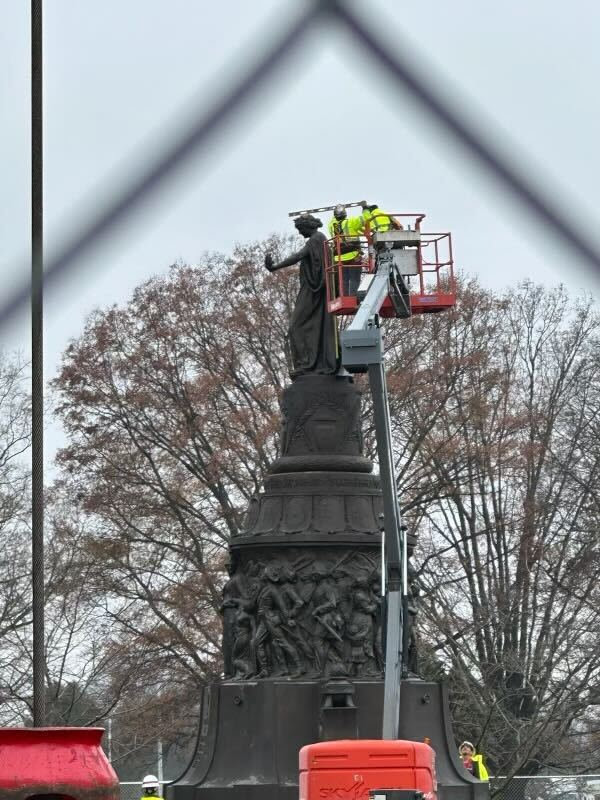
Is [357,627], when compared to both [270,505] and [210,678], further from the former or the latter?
[210,678]

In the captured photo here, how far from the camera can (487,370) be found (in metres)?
36.8

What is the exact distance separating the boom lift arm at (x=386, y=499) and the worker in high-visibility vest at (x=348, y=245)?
188 cm

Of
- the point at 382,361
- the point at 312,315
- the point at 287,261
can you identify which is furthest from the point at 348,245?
the point at 382,361

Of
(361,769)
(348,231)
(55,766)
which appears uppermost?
(348,231)

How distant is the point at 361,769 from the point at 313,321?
35.7 ft

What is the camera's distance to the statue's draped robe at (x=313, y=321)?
866 inches

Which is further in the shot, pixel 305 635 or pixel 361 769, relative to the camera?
pixel 305 635

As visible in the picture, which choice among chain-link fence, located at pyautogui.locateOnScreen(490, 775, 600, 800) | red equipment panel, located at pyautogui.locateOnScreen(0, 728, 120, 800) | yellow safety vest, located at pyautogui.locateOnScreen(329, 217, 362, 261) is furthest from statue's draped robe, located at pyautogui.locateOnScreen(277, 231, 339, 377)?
red equipment panel, located at pyautogui.locateOnScreen(0, 728, 120, 800)

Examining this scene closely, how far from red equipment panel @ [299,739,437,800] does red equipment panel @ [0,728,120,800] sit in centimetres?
575

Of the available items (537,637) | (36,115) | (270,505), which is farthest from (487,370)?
(36,115)

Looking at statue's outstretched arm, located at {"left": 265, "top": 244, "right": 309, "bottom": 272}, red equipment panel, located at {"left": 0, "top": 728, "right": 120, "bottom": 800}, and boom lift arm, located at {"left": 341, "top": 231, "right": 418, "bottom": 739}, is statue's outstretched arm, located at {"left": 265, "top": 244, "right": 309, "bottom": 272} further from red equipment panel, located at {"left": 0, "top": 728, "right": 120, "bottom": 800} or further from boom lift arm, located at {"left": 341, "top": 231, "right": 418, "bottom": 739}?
red equipment panel, located at {"left": 0, "top": 728, "right": 120, "bottom": 800}

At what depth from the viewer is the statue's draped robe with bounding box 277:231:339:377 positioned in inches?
866

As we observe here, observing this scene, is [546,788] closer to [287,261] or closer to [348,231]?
[287,261]

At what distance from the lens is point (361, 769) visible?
12000 millimetres
